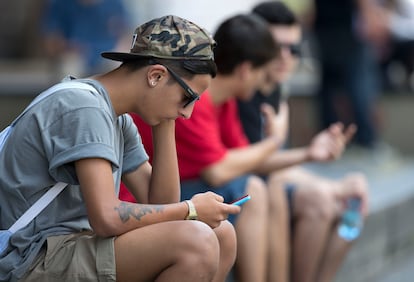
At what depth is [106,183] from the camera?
9.11 feet

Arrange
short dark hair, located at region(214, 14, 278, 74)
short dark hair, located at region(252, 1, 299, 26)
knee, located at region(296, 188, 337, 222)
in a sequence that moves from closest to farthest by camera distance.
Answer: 1. short dark hair, located at region(214, 14, 278, 74)
2. knee, located at region(296, 188, 337, 222)
3. short dark hair, located at region(252, 1, 299, 26)

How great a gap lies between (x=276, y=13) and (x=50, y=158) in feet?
6.95

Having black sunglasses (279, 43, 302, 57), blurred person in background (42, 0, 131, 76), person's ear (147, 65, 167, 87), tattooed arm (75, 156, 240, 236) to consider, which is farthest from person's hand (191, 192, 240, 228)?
blurred person in background (42, 0, 131, 76)

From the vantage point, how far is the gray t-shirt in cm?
279

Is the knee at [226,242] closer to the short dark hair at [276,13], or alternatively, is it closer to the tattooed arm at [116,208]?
the tattooed arm at [116,208]

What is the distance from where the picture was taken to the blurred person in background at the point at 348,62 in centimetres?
762

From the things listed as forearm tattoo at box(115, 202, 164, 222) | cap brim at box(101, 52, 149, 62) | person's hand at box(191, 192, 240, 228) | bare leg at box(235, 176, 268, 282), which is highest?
cap brim at box(101, 52, 149, 62)

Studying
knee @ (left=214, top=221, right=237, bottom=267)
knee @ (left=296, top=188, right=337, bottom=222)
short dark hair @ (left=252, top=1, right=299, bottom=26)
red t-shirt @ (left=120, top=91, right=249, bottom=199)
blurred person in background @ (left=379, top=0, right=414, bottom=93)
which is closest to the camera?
knee @ (left=214, top=221, right=237, bottom=267)

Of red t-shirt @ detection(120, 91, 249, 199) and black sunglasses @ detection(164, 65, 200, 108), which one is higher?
black sunglasses @ detection(164, 65, 200, 108)

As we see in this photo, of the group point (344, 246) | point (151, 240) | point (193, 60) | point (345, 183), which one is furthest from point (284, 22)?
point (151, 240)

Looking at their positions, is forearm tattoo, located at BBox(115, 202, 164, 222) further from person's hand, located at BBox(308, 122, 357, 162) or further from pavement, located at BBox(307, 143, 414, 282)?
pavement, located at BBox(307, 143, 414, 282)

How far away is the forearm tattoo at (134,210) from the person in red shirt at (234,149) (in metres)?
0.78

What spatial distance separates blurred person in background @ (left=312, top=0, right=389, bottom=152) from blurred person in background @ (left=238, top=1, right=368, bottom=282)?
2.93 m

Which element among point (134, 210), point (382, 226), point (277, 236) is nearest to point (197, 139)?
point (277, 236)
